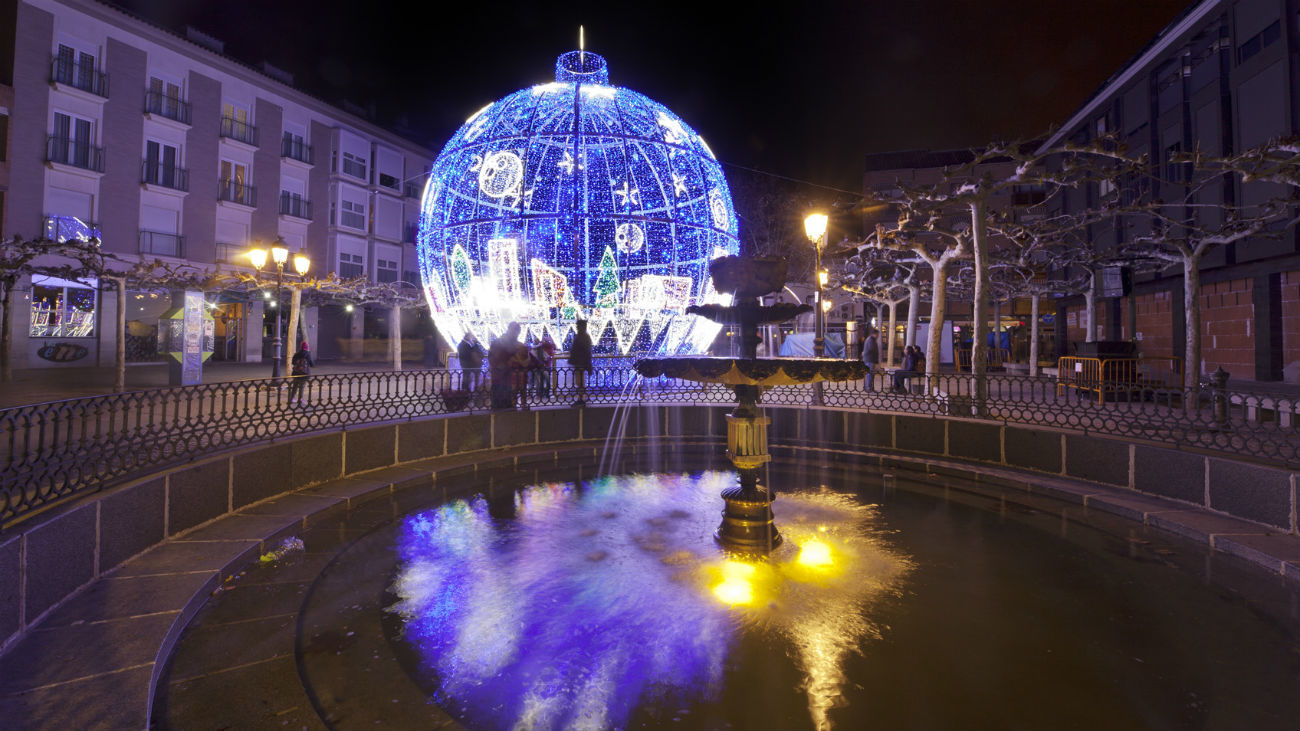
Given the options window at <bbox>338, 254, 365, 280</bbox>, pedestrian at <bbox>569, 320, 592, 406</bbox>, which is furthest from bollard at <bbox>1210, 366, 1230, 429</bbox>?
window at <bbox>338, 254, 365, 280</bbox>

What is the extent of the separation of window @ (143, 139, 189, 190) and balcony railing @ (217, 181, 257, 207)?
4.96 feet

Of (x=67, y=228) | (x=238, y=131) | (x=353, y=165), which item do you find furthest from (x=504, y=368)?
(x=353, y=165)

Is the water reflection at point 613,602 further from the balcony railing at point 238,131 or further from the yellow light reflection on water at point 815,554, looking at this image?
the balcony railing at point 238,131

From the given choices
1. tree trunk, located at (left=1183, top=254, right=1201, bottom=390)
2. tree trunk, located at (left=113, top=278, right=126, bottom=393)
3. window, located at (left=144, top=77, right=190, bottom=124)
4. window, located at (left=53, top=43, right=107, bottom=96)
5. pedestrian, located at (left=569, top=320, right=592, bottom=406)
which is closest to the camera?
pedestrian, located at (left=569, top=320, right=592, bottom=406)

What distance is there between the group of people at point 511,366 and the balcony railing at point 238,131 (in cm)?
2325

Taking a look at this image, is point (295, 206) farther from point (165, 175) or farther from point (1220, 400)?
point (1220, 400)

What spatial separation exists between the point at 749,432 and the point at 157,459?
5190mm

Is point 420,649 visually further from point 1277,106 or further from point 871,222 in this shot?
point 871,222

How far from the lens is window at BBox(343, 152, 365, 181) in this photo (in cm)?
3341

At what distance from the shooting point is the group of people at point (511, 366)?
33.7ft

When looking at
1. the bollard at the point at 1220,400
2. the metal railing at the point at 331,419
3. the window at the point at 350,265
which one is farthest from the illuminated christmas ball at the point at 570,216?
the window at the point at 350,265

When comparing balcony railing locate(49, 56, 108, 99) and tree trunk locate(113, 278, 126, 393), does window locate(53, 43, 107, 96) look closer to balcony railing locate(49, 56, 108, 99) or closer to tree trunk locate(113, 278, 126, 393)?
balcony railing locate(49, 56, 108, 99)

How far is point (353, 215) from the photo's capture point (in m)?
34.0

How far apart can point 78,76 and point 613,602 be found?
99.3 ft
